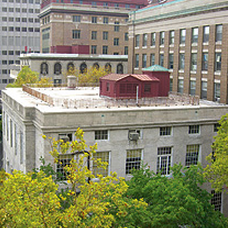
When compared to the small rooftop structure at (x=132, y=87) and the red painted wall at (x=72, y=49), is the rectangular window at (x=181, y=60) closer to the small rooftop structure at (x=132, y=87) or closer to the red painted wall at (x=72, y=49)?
the small rooftop structure at (x=132, y=87)

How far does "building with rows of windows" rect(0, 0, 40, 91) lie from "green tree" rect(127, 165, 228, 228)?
12546 cm

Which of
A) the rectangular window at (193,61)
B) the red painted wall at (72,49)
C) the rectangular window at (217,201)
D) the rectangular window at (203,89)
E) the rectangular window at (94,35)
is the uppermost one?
the rectangular window at (94,35)

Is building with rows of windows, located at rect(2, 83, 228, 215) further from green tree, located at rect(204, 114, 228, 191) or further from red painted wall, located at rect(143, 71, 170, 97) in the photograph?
red painted wall, located at rect(143, 71, 170, 97)

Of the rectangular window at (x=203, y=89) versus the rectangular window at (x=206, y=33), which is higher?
the rectangular window at (x=206, y=33)

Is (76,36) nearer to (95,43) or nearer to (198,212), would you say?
(95,43)

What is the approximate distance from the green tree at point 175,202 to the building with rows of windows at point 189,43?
1928 cm

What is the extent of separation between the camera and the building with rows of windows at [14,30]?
147 m

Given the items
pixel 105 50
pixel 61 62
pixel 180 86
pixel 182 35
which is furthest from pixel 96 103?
pixel 105 50

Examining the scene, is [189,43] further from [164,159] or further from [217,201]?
[217,201]

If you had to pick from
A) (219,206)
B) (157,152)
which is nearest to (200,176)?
(157,152)

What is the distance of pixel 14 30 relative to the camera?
148250mm

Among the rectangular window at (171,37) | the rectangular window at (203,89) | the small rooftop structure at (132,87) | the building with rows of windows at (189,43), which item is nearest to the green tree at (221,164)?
the small rooftop structure at (132,87)

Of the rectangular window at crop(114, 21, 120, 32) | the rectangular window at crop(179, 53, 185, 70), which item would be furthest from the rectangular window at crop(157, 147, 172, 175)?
the rectangular window at crop(114, 21, 120, 32)

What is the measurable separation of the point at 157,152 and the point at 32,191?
19295 mm
